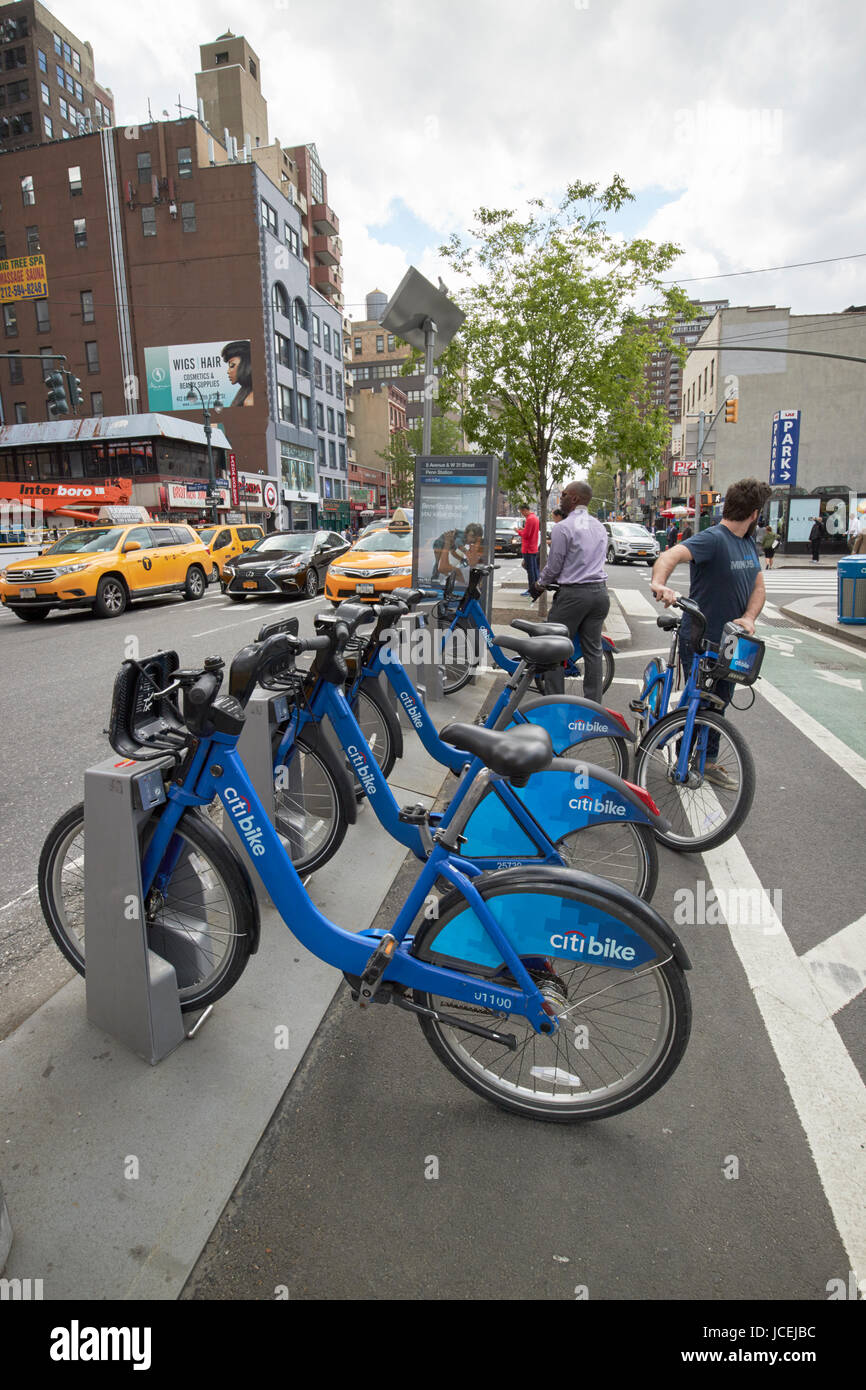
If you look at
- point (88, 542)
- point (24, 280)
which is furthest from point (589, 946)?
point (24, 280)

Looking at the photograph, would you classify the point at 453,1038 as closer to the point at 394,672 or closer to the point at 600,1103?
the point at 600,1103

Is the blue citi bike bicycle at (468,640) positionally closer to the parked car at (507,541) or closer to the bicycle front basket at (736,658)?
the bicycle front basket at (736,658)

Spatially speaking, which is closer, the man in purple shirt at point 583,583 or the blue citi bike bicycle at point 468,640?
the man in purple shirt at point 583,583

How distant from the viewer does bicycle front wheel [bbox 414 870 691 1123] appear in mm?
2197

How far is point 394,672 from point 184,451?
1863 inches

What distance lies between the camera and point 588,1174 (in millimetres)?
2178

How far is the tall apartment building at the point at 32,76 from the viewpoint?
224ft

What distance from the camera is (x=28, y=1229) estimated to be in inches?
75.9

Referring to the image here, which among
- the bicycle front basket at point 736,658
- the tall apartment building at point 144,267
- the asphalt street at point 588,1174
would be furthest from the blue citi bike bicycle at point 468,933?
the tall apartment building at point 144,267

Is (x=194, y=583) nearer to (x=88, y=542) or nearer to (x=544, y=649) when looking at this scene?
(x=88, y=542)

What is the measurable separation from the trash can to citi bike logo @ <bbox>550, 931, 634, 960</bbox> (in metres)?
12.2

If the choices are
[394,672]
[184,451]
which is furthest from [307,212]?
[394,672]

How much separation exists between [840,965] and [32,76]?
94115 mm

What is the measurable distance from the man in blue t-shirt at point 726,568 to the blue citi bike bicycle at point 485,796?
1.26 meters
